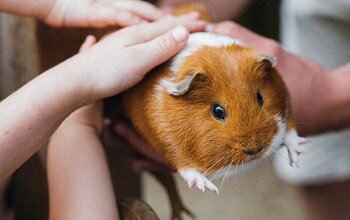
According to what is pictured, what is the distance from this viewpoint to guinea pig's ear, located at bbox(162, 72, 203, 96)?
0.55m

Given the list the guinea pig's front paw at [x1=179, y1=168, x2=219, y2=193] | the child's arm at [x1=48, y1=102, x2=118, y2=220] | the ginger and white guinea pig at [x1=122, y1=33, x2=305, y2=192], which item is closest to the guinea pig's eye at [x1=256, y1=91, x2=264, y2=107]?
the ginger and white guinea pig at [x1=122, y1=33, x2=305, y2=192]

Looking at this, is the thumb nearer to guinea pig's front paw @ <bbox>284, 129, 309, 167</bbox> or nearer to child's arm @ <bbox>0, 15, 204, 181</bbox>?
child's arm @ <bbox>0, 15, 204, 181</bbox>

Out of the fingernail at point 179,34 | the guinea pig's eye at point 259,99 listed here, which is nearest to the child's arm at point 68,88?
the fingernail at point 179,34

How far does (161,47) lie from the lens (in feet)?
2.02

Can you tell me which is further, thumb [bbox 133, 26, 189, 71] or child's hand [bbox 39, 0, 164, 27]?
child's hand [bbox 39, 0, 164, 27]

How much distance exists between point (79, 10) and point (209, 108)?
0.32 m

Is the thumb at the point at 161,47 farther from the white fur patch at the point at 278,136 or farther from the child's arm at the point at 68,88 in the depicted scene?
the white fur patch at the point at 278,136

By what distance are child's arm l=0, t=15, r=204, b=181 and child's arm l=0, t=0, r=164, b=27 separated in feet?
0.44

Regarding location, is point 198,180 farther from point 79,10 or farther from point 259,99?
point 79,10

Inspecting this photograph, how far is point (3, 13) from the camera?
0.81m

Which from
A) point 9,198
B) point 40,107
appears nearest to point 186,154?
point 40,107

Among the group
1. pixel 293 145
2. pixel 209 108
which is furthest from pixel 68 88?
pixel 293 145

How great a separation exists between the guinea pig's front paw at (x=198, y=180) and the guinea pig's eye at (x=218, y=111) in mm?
71

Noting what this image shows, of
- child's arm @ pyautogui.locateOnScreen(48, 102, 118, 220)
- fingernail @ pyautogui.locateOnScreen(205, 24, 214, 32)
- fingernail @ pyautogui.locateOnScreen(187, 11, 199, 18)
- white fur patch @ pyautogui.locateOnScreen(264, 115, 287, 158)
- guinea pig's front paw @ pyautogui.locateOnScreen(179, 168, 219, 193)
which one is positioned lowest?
child's arm @ pyautogui.locateOnScreen(48, 102, 118, 220)
